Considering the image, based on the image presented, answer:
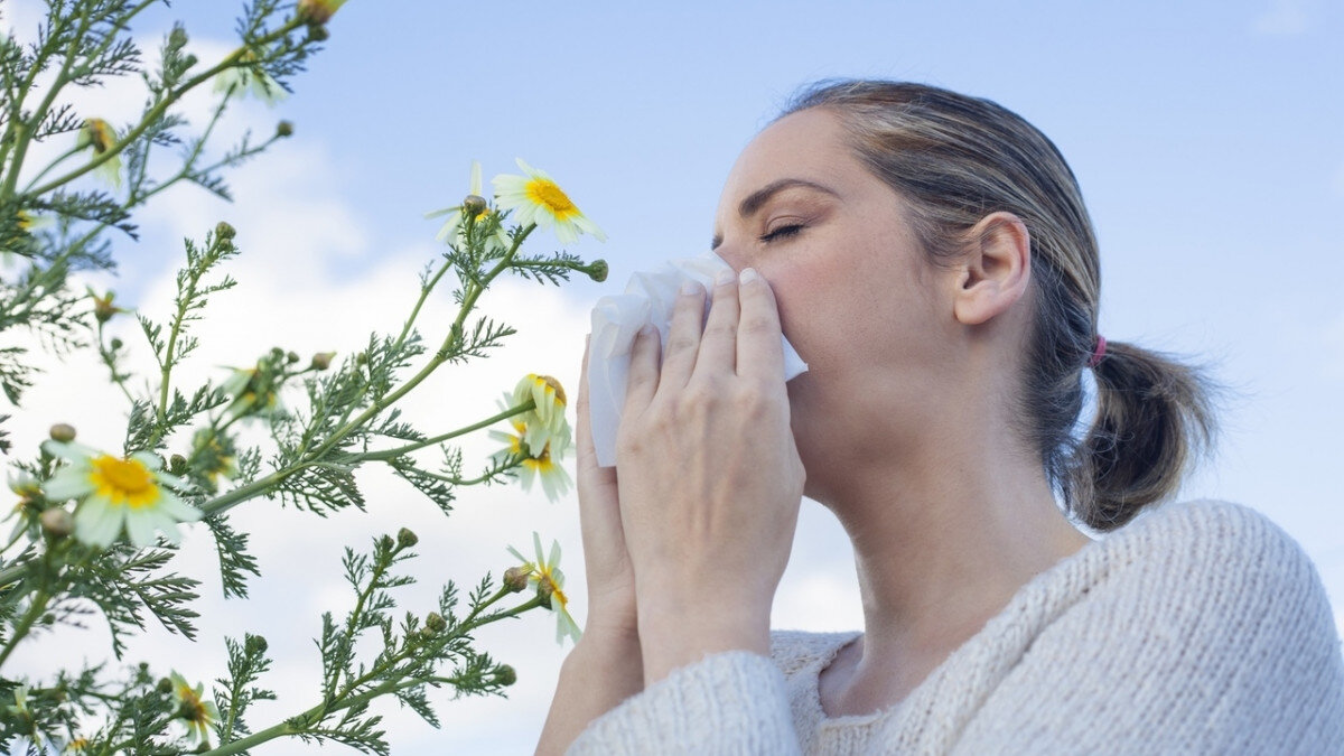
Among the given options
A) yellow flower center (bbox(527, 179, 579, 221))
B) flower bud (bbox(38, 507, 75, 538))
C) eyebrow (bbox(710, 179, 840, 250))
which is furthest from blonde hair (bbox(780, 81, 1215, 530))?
flower bud (bbox(38, 507, 75, 538))

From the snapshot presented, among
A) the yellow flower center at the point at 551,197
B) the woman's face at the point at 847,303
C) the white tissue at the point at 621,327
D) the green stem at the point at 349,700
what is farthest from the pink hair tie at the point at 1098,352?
the green stem at the point at 349,700

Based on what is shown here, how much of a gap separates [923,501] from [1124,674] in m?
0.50

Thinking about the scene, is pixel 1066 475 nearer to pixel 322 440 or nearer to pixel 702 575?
pixel 702 575

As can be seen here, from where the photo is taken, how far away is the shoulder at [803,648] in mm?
1997

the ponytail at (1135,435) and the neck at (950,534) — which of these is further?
the ponytail at (1135,435)

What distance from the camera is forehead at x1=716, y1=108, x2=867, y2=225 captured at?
1774 mm

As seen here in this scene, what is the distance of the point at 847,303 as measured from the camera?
1.64 metres

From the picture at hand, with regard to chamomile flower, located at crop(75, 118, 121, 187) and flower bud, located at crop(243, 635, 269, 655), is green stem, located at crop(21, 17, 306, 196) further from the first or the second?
flower bud, located at crop(243, 635, 269, 655)

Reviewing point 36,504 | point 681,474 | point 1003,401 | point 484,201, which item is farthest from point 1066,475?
point 36,504

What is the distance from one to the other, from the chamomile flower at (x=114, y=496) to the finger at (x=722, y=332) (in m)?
0.79

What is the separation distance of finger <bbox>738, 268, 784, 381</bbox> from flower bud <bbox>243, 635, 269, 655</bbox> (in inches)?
26.2

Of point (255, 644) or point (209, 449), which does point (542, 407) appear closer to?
point (255, 644)

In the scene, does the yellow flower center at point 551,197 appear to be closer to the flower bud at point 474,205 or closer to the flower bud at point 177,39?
the flower bud at point 474,205

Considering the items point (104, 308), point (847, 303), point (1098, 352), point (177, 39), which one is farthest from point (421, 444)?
point (1098, 352)
